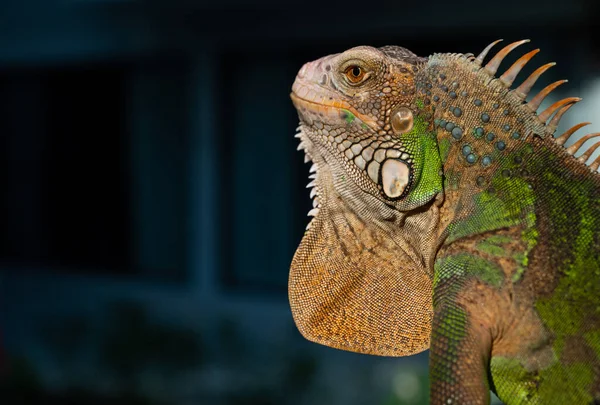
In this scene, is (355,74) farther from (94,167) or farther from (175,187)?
(94,167)

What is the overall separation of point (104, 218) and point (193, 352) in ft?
5.70

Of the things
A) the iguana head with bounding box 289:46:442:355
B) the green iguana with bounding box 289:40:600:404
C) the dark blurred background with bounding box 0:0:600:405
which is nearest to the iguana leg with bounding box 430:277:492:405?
the green iguana with bounding box 289:40:600:404

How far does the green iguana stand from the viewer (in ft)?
4.01

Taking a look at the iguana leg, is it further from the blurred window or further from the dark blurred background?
the blurred window

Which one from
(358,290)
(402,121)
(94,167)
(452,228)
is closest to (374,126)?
(402,121)

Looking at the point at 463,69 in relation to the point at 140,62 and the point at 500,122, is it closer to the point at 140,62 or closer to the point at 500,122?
the point at 500,122

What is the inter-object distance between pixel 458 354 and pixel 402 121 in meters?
0.41

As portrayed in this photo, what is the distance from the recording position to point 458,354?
1.19 m

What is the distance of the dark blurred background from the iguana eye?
3.61m

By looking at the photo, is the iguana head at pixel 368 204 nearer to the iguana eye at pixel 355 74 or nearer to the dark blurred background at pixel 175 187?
the iguana eye at pixel 355 74

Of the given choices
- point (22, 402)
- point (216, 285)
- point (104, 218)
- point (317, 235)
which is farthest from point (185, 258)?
point (317, 235)

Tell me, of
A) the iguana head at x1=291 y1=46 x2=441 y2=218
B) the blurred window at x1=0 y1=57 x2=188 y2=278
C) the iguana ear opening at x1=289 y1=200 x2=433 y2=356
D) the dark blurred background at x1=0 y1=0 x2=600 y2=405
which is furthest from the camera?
the blurred window at x1=0 y1=57 x2=188 y2=278

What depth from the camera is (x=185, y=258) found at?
22.4 feet

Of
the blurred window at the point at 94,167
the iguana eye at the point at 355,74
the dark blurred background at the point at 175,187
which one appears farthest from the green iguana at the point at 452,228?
the blurred window at the point at 94,167
